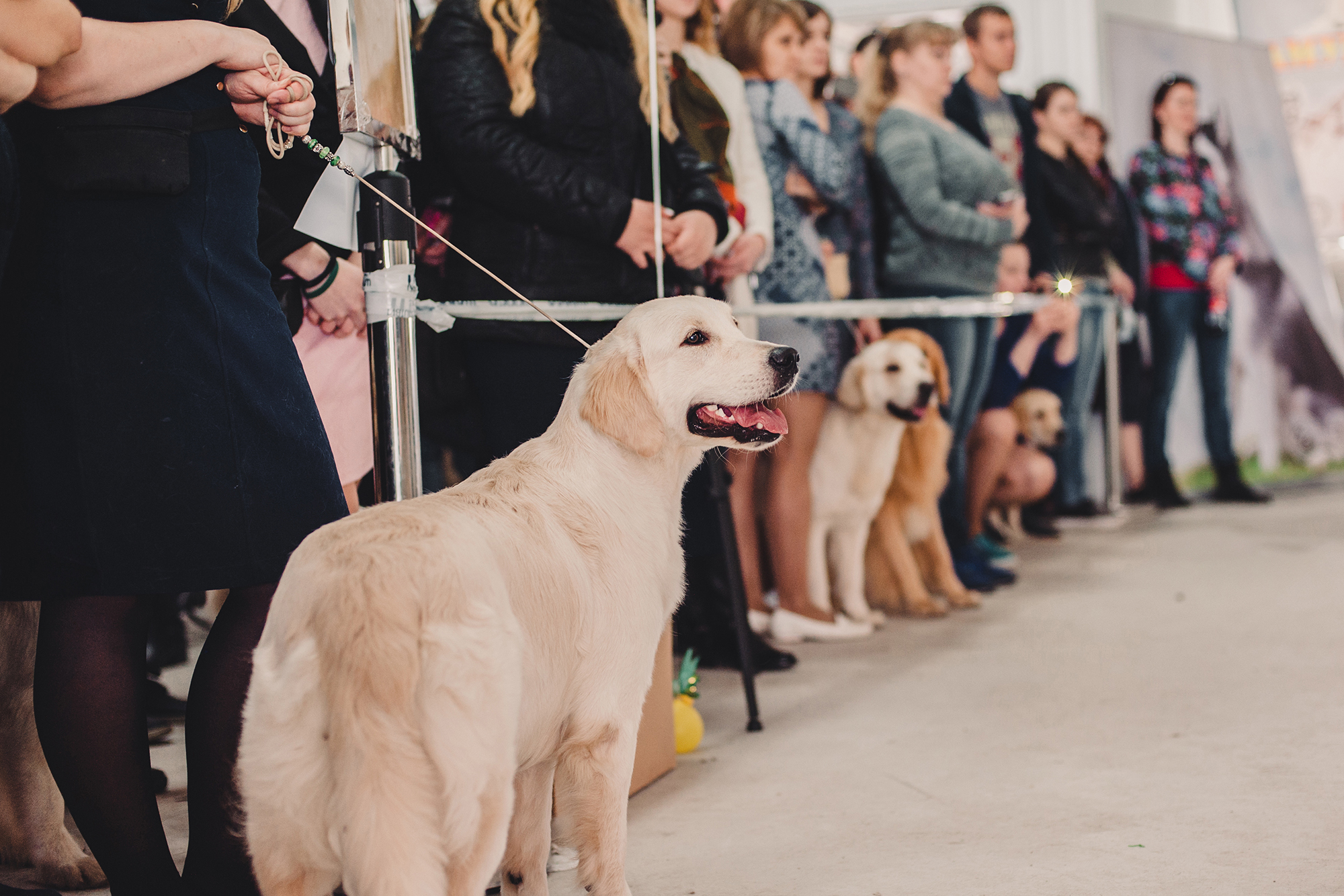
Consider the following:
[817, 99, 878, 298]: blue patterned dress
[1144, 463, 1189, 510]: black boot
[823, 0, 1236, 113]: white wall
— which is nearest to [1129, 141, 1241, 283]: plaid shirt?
[823, 0, 1236, 113]: white wall

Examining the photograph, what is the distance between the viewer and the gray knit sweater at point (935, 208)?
4.03 metres

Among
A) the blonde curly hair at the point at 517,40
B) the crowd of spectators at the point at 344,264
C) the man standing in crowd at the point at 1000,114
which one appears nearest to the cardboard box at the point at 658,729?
the crowd of spectators at the point at 344,264

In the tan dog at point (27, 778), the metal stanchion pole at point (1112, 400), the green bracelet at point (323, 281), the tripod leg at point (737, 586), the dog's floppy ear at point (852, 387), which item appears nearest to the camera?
the tan dog at point (27, 778)

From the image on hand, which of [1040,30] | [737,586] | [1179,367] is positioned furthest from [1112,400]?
[737,586]

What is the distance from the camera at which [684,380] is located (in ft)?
5.63

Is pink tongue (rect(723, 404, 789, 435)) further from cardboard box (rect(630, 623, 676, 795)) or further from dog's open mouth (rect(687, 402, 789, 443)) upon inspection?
cardboard box (rect(630, 623, 676, 795))

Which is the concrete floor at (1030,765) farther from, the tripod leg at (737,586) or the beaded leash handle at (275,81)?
the beaded leash handle at (275,81)

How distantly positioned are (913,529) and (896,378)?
2.13 ft

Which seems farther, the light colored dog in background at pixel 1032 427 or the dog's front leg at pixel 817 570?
the light colored dog in background at pixel 1032 427

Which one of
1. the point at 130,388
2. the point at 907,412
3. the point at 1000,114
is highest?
the point at 1000,114

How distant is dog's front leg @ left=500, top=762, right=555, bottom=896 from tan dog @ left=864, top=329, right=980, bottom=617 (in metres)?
2.57

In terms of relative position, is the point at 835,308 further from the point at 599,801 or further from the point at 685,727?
the point at 599,801

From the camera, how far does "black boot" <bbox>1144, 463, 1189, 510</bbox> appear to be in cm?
647

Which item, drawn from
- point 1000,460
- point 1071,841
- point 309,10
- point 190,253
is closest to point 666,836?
point 1071,841
